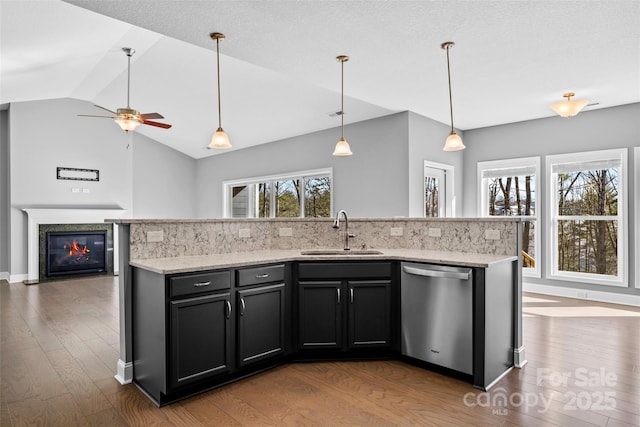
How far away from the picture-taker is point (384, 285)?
3.09m

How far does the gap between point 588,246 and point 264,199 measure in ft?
18.7

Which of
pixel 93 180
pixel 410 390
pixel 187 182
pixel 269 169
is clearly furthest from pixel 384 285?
pixel 187 182

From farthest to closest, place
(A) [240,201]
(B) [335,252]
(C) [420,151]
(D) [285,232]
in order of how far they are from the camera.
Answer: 1. (A) [240,201]
2. (C) [420,151]
3. (D) [285,232]
4. (B) [335,252]

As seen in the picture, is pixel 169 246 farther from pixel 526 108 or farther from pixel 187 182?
pixel 187 182

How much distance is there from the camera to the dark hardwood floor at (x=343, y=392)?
227 cm

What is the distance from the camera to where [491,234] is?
3205 mm

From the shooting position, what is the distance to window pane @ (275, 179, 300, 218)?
7.31m

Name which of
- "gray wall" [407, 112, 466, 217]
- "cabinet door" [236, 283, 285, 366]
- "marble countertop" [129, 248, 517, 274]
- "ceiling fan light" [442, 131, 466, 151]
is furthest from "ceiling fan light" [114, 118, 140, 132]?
"ceiling fan light" [442, 131, 466, 151]

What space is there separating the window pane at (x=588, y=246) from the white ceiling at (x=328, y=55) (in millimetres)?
1671

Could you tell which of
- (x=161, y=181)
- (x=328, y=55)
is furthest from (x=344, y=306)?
(x=161, y=181)

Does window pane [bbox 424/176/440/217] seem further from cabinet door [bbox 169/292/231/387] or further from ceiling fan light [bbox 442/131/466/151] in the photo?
cabinet door [bbox 169/292/231/387]

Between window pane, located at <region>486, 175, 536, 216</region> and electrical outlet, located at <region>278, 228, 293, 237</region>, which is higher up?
window pane, located at <region>486, 175, 536, 216</region>

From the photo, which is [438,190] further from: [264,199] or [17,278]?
[17,278]

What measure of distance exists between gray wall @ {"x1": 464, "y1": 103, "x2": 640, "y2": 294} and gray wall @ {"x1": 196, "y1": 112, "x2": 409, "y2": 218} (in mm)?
1685
